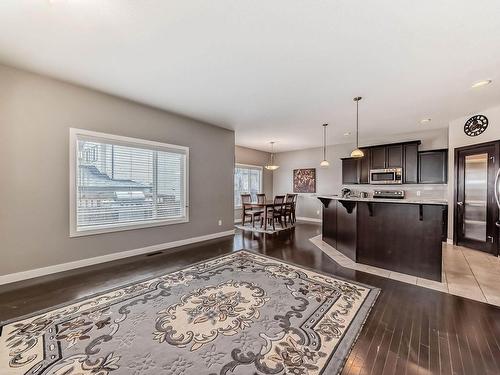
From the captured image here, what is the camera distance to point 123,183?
3768 mm

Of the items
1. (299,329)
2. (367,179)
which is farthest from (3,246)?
(367,179)

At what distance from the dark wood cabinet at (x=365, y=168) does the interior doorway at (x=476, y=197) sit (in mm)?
1893

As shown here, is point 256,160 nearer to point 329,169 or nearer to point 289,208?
point 289,208

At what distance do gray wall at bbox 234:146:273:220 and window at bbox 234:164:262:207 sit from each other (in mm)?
198

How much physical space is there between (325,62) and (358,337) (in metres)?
2.89

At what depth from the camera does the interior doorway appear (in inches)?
161

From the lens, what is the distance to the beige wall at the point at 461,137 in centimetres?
409

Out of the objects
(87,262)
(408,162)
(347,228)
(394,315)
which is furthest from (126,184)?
(408,162)

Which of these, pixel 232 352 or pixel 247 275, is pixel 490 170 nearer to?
pixel 247 275

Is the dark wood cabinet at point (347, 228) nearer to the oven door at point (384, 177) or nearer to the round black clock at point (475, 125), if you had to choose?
the oven door at point (384, 177)

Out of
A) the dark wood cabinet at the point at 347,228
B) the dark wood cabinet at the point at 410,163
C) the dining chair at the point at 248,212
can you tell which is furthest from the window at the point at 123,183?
the dark wood cabinet at the point at 410,163

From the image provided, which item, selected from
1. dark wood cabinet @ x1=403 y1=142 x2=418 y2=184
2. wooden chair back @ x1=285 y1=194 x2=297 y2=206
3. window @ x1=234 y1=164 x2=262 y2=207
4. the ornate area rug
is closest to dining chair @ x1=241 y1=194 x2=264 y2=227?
window @ x1=234 y1=164 x2=262 y2=207

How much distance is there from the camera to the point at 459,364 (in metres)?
1.52

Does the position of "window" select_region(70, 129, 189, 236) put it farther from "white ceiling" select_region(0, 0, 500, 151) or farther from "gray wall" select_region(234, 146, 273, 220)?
"gray wall" select_region(234, 146, 273, 220)
